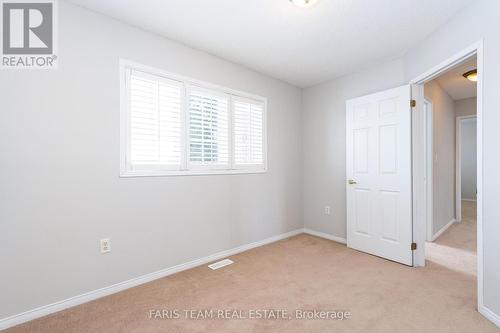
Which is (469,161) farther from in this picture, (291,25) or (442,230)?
(291,25)

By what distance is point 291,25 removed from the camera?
2.29m

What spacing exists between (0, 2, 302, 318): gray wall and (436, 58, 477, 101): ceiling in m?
3.39

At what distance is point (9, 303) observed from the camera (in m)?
1.70

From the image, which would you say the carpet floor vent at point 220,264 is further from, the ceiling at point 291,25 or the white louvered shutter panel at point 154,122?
the ceiling at point 291,25

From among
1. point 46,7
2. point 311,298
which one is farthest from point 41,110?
point 311,298

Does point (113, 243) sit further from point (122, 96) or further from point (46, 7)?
point (46, 7)

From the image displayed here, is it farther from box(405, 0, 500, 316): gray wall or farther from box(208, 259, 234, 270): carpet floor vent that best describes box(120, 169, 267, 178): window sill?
box(405, 0, 500, 316): gray wall

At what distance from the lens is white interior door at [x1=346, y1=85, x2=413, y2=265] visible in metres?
2.76

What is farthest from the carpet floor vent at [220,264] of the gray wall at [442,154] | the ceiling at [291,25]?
the gray wall at [442,154]

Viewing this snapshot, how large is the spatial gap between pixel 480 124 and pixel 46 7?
3.57 meters

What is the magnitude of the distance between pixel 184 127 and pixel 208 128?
334mm

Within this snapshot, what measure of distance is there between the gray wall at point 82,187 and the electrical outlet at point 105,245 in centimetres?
4

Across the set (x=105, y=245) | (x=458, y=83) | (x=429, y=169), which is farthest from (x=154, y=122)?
(x=458, y=83)

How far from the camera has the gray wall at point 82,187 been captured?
175 cm
